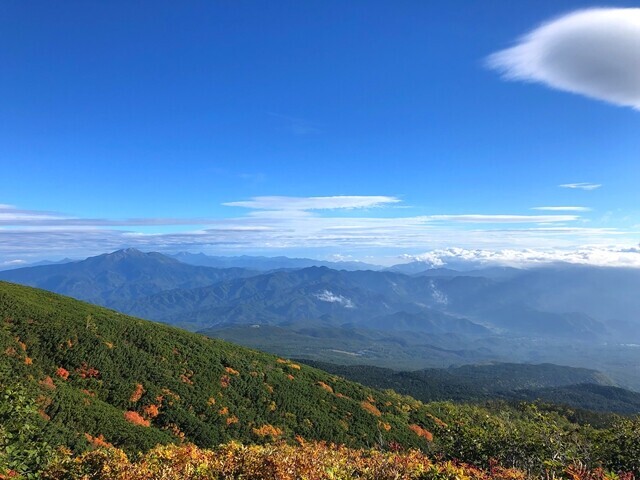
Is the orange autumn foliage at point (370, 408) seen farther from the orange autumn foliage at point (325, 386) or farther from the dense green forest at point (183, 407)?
the orange autumn foliage at point (325, 386)

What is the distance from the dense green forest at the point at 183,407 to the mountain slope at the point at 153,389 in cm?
20

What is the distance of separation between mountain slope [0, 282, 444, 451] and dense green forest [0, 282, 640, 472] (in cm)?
20

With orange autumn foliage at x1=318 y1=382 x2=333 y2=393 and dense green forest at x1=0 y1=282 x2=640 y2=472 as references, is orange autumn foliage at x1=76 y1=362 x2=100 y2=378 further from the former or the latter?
orange autumn foliage at x1=318 y1=382 x2=333 y2=393

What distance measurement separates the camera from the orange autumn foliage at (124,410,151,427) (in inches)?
1766

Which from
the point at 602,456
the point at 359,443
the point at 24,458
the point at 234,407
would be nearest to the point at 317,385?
the point at 359,443

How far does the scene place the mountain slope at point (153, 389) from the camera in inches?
1599

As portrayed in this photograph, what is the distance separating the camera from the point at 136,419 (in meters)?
46.0

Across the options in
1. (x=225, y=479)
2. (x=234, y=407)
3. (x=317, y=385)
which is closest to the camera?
(x=225, y=479)

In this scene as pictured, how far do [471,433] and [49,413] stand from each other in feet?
133

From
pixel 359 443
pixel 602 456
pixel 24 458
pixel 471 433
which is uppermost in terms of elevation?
pixel 24 458

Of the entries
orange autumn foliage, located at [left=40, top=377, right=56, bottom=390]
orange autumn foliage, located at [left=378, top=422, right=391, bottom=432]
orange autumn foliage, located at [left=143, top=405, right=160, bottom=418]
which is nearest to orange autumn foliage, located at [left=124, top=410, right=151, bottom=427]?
orange autumn foliage, located at [left=143, top=405, right=160, bottom=418]

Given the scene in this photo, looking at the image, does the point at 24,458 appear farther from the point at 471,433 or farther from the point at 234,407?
the point at 234,407

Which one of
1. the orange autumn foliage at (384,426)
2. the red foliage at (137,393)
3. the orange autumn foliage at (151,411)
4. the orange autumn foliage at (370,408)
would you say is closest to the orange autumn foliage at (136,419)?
the orange autumn foliage at (151,411)

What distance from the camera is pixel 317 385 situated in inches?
3290
